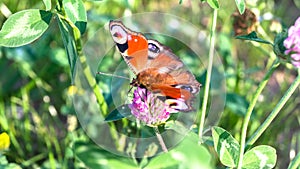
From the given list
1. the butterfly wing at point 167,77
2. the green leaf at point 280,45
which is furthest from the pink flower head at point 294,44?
the butterfly wing at point 167,77

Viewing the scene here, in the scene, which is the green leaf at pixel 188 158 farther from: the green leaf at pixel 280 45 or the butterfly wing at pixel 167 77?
the green leaf at pixel 280 45

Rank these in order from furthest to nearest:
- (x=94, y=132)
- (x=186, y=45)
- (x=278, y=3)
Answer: (x=278, y=3), (x=186, y=45), (x=94, y=132)

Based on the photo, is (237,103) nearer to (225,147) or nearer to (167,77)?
(225,147)

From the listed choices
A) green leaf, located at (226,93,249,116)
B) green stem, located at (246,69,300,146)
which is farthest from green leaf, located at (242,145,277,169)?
green leaf, located at (226,93,249,116)

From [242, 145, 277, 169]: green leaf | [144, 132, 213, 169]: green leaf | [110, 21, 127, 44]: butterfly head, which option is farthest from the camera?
[242, 145, 277, 169]: green leaf

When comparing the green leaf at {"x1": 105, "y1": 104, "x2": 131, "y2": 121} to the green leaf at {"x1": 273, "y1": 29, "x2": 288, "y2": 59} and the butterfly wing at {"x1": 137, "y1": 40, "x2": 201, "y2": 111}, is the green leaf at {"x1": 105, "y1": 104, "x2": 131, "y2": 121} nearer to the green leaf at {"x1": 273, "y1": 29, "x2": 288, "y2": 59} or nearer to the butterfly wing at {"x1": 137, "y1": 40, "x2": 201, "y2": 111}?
the butterfly wing at {"x1": 137, "y1": 40, "x2": 201, "y2": 111}

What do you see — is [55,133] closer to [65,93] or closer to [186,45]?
[65,93]

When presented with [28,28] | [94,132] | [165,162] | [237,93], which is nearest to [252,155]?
[165,162]

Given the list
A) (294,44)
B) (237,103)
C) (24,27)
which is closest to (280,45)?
(294,44)
